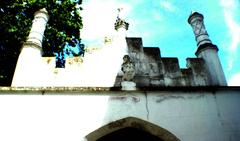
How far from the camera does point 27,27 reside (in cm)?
979

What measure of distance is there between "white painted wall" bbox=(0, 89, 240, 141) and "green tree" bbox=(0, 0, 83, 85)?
4380mm

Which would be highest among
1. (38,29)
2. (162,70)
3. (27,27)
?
(27,27)

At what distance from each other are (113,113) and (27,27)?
6036 mm

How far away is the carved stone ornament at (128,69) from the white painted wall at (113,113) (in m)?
0.33

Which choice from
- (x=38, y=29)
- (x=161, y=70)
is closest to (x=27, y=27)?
(x=38, y=29)

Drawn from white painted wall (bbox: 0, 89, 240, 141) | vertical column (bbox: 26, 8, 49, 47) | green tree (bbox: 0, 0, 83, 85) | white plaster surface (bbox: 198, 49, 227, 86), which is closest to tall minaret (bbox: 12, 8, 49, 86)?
vertical column (bbox: 26, 8, 49, 47)

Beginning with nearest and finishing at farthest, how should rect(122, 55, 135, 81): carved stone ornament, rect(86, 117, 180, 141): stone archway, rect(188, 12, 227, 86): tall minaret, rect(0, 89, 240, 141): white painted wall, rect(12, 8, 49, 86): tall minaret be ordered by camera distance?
1. rect(0, 89, 240, 141): white painted wall
2. rect(86, 117, 180, 141): stone archway
3. rect(12, 8, 49, 86): tall minaret
4. rect(122, 55, 135, 81): carved stone ornament
5. rect(188, 12, 227, 86): tall minaret

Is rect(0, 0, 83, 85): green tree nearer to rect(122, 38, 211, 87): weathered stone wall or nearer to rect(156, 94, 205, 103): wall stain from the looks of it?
rect(122, 38, 211, 87): weathered stone wall

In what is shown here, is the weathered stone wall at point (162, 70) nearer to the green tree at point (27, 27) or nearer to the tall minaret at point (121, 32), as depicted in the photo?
the tall minaret at point (121, 32)

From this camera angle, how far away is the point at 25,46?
604 cm

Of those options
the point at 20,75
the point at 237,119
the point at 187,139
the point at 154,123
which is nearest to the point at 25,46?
the point at 20,75

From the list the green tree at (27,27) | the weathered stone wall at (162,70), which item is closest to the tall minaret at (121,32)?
the weathered stone wall at (162,70)

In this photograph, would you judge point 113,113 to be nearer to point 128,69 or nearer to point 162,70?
point 128,69

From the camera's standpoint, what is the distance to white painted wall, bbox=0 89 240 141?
16.5 feet
